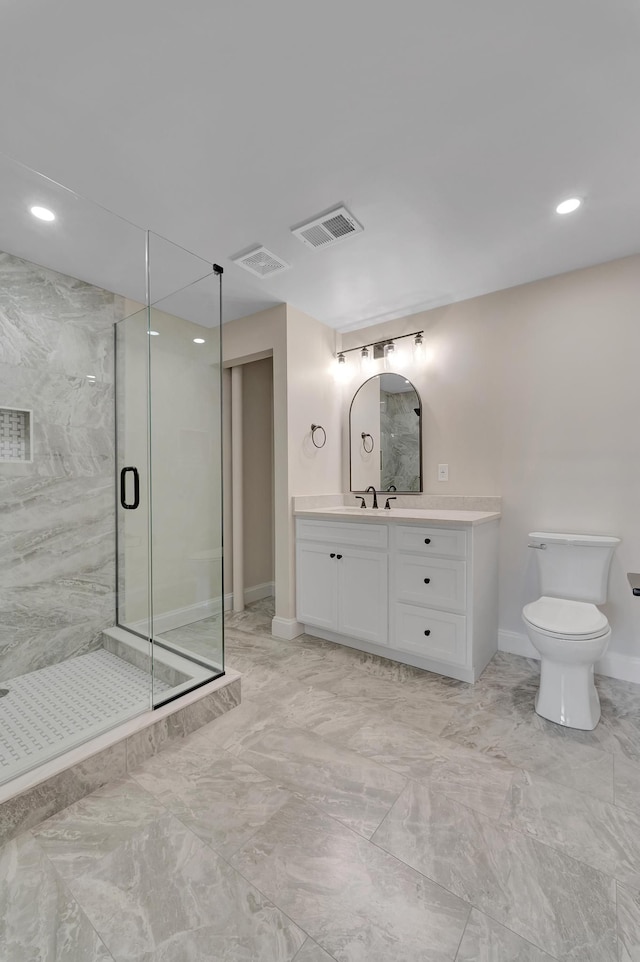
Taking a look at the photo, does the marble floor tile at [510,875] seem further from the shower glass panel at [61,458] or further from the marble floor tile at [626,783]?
the shower glass panel at [61,458]

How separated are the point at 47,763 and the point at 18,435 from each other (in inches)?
67.8

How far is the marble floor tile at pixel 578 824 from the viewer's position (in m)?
1.20

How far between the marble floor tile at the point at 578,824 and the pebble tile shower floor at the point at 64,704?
1.55m

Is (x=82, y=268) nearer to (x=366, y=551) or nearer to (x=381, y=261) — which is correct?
(x=381, y=261)

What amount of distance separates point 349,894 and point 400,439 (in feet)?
8.40

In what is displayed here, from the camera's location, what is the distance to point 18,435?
231 centimetres

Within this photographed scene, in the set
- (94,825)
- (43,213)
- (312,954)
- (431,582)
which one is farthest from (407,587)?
(43,213)

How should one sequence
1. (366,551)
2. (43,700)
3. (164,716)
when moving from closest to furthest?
(164,716), (43,700), (366,551)

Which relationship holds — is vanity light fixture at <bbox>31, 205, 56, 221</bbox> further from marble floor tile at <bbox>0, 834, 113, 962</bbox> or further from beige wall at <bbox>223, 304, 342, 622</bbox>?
marble floor tile at <bbox>0, 834, 113, 962</bbox>

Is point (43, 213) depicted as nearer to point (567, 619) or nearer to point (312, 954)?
point (312, 954)

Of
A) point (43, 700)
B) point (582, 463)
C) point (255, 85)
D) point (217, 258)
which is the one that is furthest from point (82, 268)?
point (582, 463)

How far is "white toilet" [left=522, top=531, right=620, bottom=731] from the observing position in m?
1.83

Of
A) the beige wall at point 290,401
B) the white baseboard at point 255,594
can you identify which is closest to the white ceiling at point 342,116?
the beige wall at point 290,401

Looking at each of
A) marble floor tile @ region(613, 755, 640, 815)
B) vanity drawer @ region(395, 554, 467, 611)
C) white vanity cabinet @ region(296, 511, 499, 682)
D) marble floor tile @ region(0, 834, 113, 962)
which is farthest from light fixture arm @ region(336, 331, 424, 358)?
marble floor tile @ region(0, 834, 113, 962)
